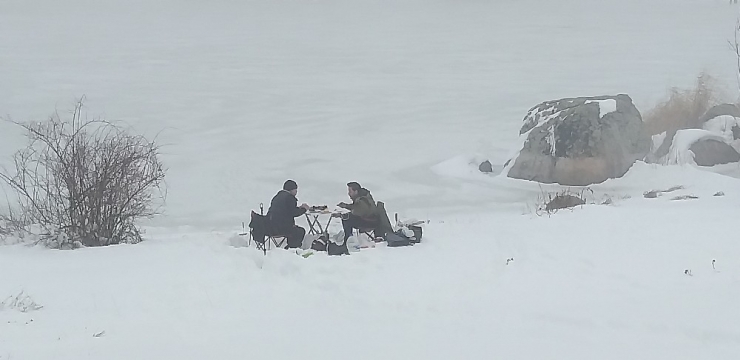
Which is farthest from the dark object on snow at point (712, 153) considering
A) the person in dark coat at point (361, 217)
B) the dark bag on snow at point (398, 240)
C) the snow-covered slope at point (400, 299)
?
the dark bag on snow at point (398, 240)

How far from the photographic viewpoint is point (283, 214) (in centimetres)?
1012

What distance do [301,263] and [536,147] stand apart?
11.5 meters

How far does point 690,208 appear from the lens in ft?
38.2

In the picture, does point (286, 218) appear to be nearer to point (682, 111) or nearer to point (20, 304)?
point (20, 304)

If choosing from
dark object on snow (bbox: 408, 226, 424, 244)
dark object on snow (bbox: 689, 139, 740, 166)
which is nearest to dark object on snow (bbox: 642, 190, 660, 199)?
dark object on snow (bbox: 689, 139, 740, 166)

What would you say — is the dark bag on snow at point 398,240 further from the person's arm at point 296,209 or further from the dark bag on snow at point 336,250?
the person's arm at point 296,209

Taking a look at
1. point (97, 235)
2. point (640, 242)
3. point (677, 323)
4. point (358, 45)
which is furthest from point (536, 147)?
point (358, 45)

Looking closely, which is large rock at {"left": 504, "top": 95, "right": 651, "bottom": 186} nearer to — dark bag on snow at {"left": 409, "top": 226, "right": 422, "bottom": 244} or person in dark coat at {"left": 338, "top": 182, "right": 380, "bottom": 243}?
person in dark coat at {"left": 338, "top": 182, "right": 380, "bottom": 243}

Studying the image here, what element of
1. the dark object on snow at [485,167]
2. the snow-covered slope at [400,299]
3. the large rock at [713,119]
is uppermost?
the large rock at [713,119]

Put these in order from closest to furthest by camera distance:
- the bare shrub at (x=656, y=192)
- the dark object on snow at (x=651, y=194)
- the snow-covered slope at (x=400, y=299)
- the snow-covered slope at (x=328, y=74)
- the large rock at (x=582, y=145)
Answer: the snow-covered slope at (x=400, y=299) < the dark object on snow at (x=651, y=194) < the bare shrub at (x=656, y=192) < the large rock at (x=582, y=145) < the snow-covered slope at (x=328, y=74)

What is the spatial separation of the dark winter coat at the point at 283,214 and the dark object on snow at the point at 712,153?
37.7 ft

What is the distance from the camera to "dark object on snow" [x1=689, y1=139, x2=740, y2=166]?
726 inches

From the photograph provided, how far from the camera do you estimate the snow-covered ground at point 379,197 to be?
570 centimetres

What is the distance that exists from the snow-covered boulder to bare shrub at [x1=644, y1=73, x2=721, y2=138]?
1523mm
